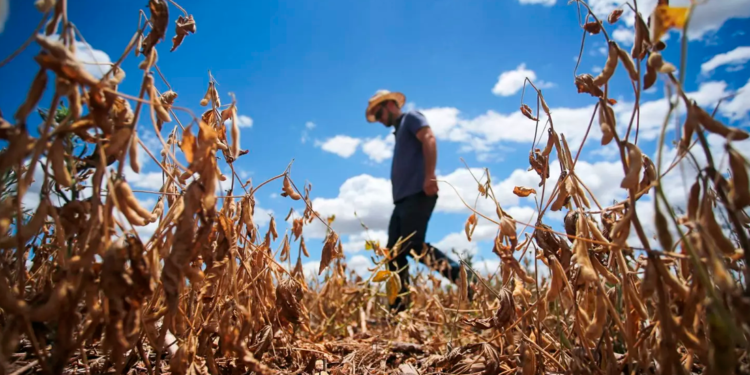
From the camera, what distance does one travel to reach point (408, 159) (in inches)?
160

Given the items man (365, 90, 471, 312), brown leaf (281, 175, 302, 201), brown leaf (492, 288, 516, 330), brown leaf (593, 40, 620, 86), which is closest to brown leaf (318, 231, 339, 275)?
brown leaf (281, 175, 302, 201)

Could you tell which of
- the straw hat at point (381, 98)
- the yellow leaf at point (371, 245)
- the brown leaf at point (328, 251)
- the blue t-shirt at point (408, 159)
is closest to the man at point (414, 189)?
the blue t-shirt at point (408, 159)

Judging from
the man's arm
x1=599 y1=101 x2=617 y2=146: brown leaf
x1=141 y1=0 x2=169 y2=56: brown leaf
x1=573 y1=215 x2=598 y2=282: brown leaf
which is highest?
the man's arm

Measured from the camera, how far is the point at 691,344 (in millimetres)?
785

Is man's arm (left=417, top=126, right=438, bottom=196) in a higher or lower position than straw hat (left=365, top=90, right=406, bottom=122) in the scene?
lower

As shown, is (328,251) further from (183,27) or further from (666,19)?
(666,19)

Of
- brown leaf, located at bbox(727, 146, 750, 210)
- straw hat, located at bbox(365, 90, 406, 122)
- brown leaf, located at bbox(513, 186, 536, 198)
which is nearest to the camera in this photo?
brown leaf, located at bbox(727, 146, 750, 210)

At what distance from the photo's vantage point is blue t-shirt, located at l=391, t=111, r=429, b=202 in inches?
154

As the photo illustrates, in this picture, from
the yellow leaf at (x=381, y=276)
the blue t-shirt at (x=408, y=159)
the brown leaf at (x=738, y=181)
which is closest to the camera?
the brown leaf at (x=738, y=181)

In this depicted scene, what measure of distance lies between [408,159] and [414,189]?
1.08 feet

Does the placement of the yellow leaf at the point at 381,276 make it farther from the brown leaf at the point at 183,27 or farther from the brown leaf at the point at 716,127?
the brown leaf at the point at 716,127

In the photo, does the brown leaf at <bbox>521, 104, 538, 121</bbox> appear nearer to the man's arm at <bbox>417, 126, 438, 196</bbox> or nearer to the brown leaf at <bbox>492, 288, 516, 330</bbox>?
the brown leaf at <bbox>492, 288, 516, 330</bbox>

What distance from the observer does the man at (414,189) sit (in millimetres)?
3770

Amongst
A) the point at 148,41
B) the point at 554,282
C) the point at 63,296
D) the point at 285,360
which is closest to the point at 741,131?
the point at 554,282
